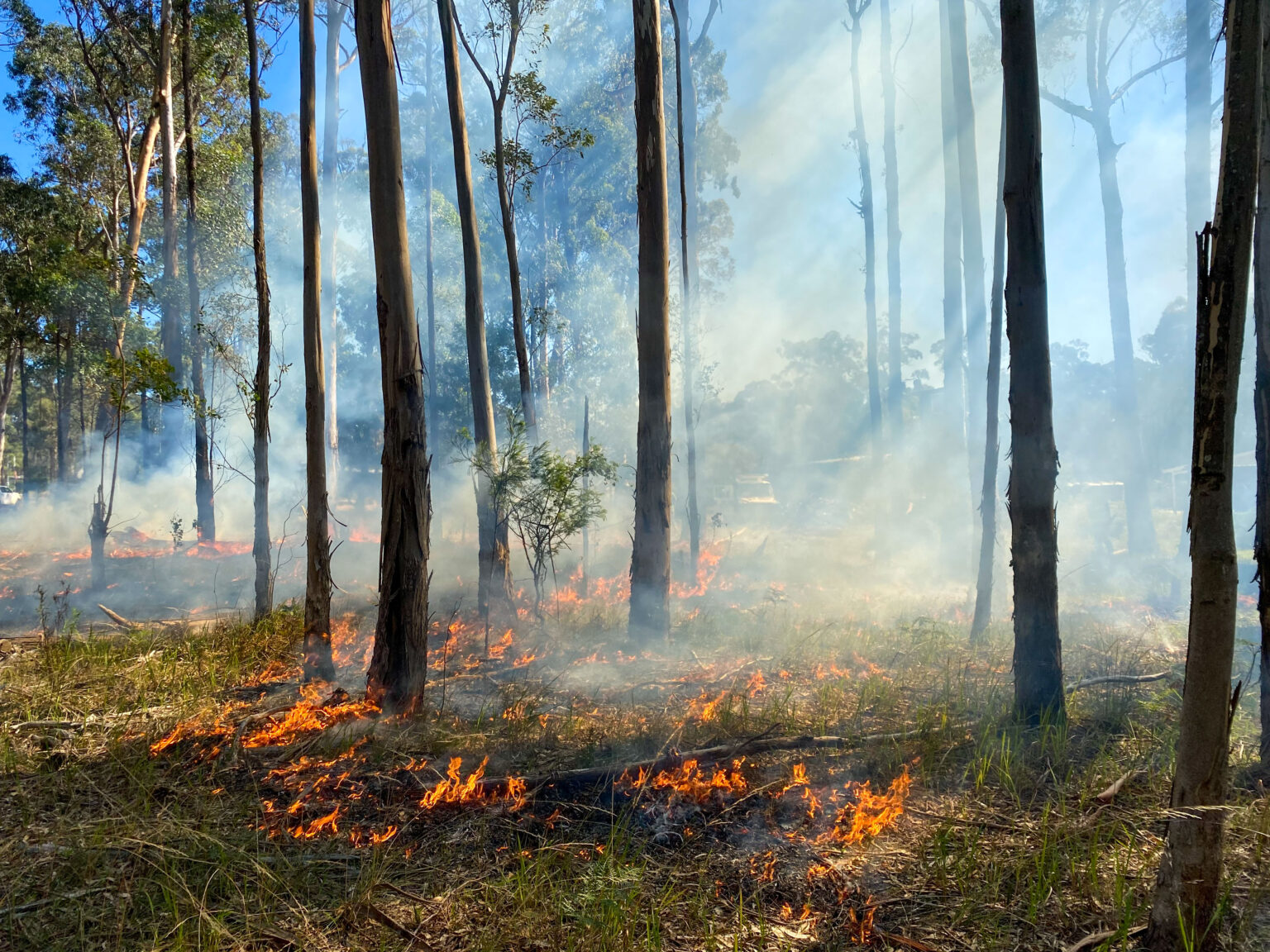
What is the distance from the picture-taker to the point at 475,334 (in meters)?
10.4

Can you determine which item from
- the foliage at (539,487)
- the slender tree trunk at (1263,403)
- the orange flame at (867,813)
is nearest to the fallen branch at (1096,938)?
the orange flame at (867,813)

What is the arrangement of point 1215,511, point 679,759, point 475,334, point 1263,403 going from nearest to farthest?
point 1215,511 → point 1263,403 → point 679,759 → point 475,334

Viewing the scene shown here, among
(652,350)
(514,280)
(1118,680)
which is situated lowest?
(1118,680)

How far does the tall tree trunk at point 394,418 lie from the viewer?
5258 mm

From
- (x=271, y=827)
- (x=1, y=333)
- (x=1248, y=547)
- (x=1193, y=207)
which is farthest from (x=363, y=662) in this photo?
(x=1193, y=207)

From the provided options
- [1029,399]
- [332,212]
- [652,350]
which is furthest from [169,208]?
[1029,399]

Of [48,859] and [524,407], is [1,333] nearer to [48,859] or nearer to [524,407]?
[524,407]

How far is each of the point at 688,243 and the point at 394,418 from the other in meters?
20.9

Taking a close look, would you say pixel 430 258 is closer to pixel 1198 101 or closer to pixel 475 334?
pixel 475 334

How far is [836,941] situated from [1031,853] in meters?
1.23

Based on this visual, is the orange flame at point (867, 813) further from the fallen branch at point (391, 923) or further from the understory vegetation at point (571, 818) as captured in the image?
the fallen branch at point (391, 923)

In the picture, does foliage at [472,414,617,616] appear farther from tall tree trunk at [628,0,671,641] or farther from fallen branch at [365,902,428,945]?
fallen branch at [365,902,428,945]

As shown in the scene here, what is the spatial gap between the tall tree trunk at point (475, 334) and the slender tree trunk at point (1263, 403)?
8217 millimetres

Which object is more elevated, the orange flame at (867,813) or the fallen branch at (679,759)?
the fallen branch at (679,759)
